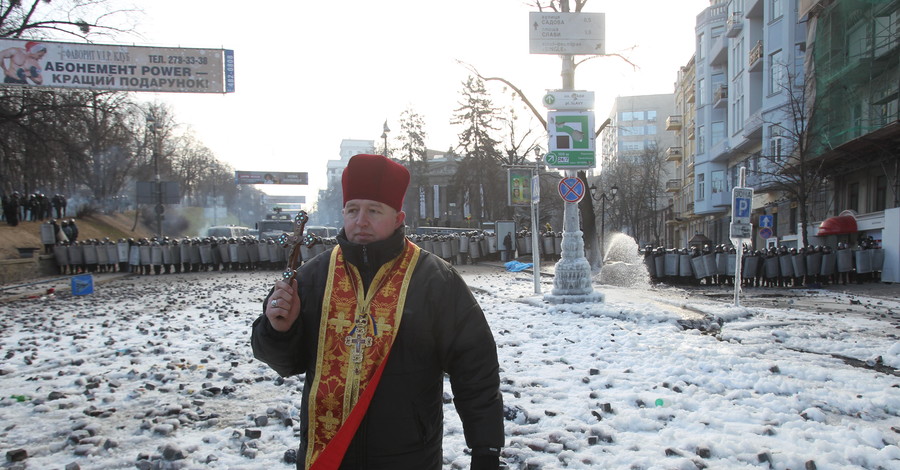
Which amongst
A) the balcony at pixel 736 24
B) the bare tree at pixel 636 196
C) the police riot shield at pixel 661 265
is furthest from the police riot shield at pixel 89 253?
the bare tree at pixel 636 196

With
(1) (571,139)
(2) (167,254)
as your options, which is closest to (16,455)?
(1) (571,139)

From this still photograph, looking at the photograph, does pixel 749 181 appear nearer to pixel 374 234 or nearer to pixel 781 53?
pixel 781 53

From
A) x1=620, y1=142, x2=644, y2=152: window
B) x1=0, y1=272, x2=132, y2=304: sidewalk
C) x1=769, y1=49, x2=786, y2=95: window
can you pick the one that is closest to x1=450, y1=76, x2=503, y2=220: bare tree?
x1=769, y1=49, x2=786, y2=95: window

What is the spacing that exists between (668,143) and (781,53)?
76.4 meters

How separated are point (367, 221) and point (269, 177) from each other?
74.0m

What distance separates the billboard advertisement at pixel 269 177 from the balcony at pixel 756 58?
51.9 metres

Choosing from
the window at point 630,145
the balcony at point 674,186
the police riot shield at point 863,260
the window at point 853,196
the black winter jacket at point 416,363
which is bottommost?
the police riot shield at point 863,260

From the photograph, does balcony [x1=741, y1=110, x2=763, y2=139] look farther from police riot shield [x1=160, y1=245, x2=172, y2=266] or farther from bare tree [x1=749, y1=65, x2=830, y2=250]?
police riot shield [x1=160, y1=245, x2=172, y2=266]

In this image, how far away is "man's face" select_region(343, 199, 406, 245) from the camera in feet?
7.10

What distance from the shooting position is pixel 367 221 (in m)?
2.16

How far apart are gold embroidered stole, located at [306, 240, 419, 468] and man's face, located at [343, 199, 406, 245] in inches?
5.1

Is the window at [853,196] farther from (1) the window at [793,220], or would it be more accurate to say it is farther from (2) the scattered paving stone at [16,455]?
(2) the scattered paving stone at [16,455]

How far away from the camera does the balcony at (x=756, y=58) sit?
33719 millimetres

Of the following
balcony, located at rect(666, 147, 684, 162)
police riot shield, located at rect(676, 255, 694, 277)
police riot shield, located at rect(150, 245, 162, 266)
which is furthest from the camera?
balcony, located at rect(666, 147, 684, 162)
